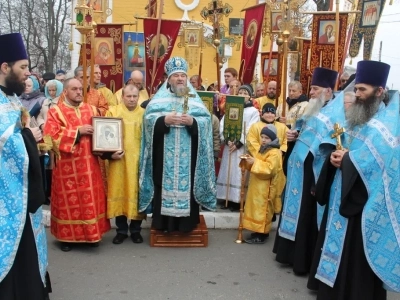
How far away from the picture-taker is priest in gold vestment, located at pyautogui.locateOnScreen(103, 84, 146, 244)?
5.36 meters

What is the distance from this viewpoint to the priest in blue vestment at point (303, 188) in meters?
4.52

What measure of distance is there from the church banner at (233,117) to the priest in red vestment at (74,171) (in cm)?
185

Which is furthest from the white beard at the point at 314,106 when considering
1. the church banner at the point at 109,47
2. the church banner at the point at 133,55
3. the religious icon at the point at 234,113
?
the church banner at the point at 133,55

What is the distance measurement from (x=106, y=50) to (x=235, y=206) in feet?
11.4

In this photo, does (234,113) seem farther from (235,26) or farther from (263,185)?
(235,26)

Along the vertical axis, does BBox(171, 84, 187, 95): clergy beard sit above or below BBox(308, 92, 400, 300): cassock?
above

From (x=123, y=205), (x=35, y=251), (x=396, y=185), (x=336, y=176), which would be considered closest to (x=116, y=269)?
(x=123, y=205)

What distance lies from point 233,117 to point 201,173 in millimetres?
1118

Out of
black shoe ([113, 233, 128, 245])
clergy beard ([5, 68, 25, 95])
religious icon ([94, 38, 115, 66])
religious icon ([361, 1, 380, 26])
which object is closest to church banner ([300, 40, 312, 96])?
religious icon ([361, 1, 380, 26])

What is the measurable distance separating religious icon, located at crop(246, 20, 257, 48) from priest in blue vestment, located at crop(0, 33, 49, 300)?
14.6 feet

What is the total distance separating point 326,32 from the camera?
21.5 feet

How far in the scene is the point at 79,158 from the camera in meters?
4.96

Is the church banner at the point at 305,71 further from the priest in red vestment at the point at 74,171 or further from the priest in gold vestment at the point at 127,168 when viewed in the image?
the priest in red vestment at the point at 74,171

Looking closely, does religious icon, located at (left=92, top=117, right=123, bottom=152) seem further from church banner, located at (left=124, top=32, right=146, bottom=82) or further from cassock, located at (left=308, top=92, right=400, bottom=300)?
church banner, located at (left=124, top=32, right=146, bottom=82)
